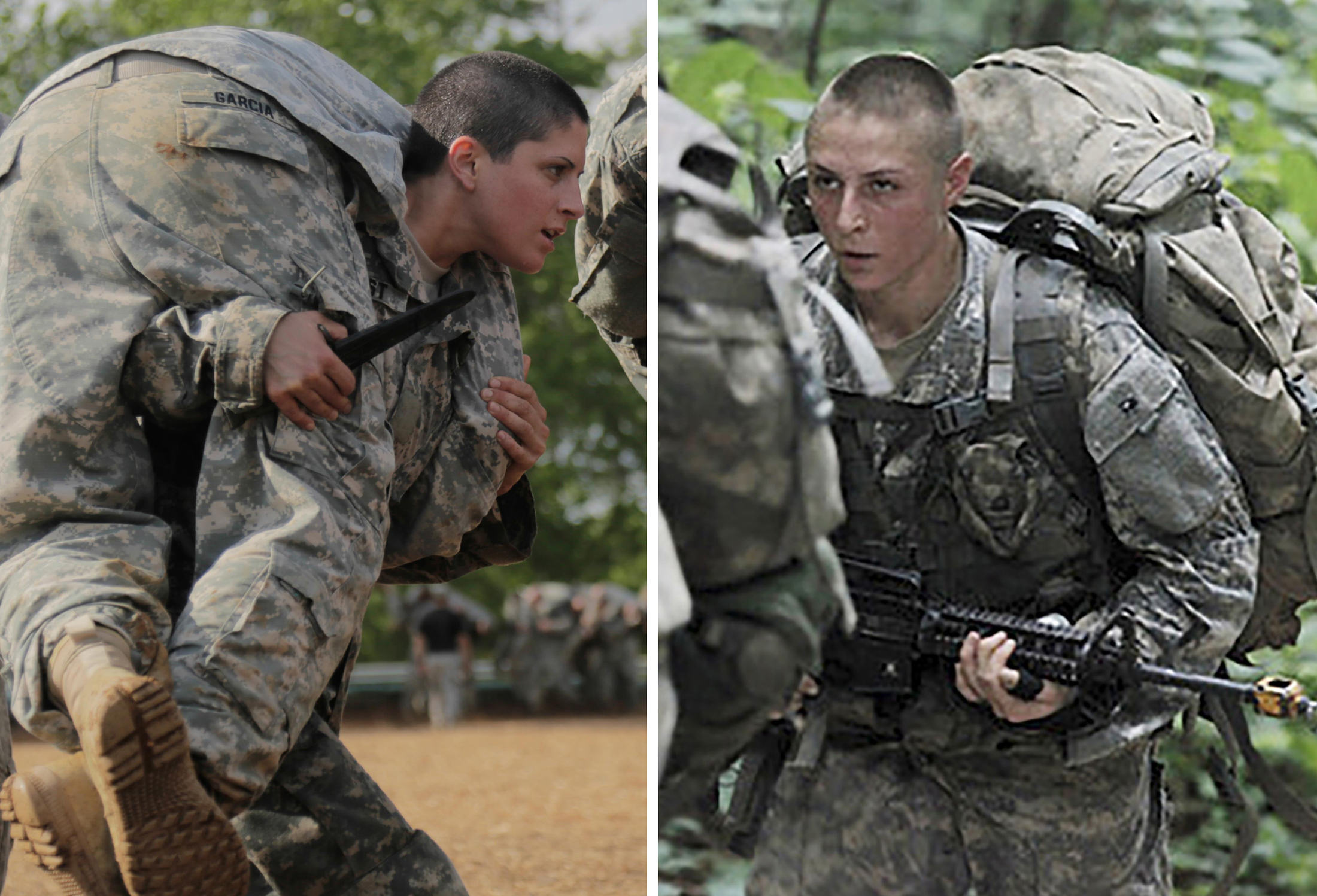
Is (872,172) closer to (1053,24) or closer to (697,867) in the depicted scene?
(1053,24)

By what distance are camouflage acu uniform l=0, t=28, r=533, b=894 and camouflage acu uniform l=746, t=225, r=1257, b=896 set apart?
3.09 feet

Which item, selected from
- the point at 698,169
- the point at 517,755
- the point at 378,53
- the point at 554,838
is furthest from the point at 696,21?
the point at 378,53

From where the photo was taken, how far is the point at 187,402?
3207 mm

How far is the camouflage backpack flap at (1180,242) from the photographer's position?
3211 mm

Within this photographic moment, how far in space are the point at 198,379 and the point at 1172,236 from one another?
5.90 feet

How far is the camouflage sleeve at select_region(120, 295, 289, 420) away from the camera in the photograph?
312 centimetres

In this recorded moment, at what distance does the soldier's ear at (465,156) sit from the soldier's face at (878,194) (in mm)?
1076

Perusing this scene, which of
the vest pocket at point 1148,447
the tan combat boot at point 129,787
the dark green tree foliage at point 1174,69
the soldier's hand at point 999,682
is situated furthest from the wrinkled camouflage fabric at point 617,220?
the tan combat boot at point 129,787

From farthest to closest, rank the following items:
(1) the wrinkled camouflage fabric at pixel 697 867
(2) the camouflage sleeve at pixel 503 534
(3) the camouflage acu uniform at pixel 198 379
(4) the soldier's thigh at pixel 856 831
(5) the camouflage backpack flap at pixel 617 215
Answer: (2) the camouflage sleeve at pixel 503 534
(5) the camouflage backpack flap at pixel 617 215
(4) the soldier's thigh at pixel 856 831
(1) the wrinkled camouflage fabric at pixel 697 867
(3) the camouflage acu uniform at pixel 198 379

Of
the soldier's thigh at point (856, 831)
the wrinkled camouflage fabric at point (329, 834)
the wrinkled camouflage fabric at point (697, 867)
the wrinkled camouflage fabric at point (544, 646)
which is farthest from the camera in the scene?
the wrinkled camouflage fabric at point (544, 646)

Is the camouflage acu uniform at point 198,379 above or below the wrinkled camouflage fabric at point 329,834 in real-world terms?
above

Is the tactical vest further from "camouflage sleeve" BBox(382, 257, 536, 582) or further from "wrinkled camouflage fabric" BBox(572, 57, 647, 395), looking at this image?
"camouflage sleeve" BBox(382, 257, 536, 582)

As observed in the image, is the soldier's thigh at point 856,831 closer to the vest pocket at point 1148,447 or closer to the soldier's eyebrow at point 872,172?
the vest pocket at point 1148,447

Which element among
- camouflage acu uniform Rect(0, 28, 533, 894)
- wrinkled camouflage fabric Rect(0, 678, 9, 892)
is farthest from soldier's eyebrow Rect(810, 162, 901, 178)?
wrinkled camouflage fabric Rect(0, 678, 9, 892)
